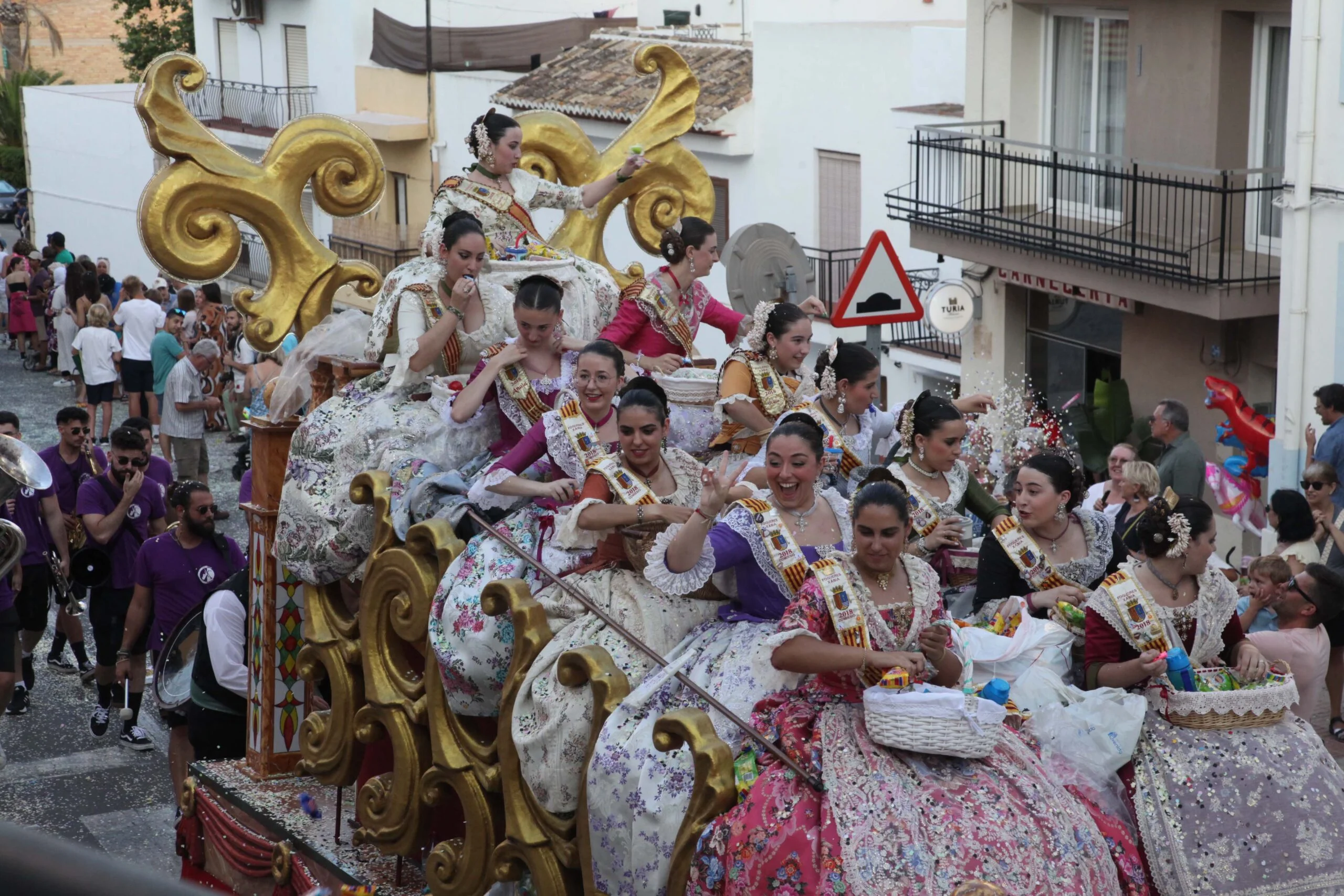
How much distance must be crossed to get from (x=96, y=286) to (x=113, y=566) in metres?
10.3

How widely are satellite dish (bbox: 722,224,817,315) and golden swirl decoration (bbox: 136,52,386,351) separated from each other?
1.50 metres

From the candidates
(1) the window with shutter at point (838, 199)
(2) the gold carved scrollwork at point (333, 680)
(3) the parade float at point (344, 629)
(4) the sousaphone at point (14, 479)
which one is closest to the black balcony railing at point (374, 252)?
(1) the window with shutter at point (838, 199)

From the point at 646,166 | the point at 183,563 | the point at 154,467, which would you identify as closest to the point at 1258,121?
the point at 646,166

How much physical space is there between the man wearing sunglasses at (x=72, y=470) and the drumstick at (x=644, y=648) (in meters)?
4.74

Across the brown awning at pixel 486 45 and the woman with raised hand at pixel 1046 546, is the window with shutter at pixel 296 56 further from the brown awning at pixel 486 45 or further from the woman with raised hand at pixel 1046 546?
the woman with raised hand at pixel 1046 546

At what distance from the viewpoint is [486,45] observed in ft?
83.0

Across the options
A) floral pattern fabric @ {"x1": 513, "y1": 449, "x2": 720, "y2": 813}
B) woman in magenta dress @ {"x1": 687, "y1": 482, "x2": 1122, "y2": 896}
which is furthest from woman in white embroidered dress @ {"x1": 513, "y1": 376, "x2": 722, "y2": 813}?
woman in magenta dress @ {"x1": 687, "y1": 482, "x2": 1122, "y2": 896}

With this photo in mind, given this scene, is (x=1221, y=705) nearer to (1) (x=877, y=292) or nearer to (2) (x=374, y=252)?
(1) (x=877, y=292)

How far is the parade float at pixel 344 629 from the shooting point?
5391 millimetres

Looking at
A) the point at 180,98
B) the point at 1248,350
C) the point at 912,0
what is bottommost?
the point at 1248,350

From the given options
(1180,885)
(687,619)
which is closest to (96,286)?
(687,619)

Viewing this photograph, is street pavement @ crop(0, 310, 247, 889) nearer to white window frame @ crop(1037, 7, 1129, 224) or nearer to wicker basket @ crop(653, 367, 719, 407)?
wicker basket @ crop(653, 367, 719, 407)

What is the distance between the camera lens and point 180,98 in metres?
6.93

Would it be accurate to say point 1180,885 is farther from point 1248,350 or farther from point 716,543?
point 1248,350
